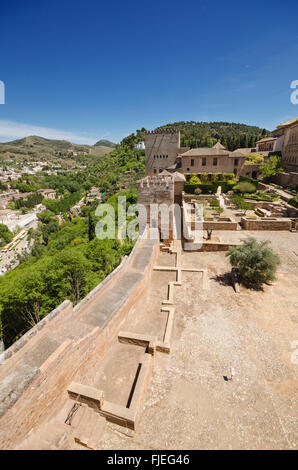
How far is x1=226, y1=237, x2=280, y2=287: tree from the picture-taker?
10.7 metres

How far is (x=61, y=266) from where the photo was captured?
15.5 metres

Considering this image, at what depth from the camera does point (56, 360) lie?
15.8 ft

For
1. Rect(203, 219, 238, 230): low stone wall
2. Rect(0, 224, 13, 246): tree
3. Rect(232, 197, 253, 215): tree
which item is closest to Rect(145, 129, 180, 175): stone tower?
Rect(232, 197, 253, 215): tree

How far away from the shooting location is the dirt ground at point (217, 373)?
5.01m

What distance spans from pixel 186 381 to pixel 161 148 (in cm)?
3406

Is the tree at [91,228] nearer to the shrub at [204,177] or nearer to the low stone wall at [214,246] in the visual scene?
the shrub at [204,177]

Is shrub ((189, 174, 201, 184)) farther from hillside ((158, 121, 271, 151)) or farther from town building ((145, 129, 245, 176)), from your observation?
hillside ((158, 121, 271, 151))

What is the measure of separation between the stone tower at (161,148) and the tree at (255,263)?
27065 mm

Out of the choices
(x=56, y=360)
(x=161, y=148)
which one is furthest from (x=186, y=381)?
(x=161, y=148)

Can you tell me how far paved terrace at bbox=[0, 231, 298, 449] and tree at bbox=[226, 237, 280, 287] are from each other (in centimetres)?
98
